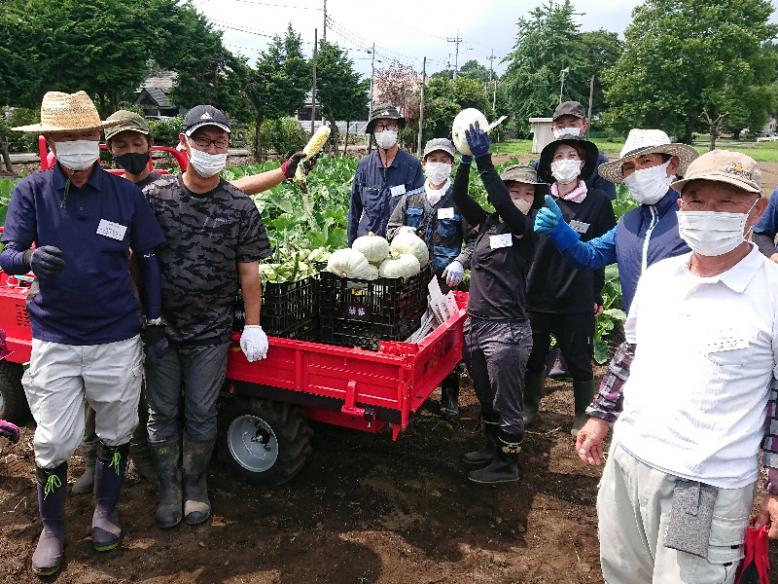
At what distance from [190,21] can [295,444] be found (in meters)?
33.5

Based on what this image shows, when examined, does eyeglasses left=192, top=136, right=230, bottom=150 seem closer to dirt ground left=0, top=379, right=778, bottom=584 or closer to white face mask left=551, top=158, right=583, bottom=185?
dirt ground left=0, top=379, right=778, bottom=584

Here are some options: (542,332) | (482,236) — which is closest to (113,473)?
(482,236)

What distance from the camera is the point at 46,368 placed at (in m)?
3.22

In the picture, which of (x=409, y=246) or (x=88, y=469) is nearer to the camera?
(x=88, y=469)

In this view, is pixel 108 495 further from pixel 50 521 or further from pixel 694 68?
pixel 694 68

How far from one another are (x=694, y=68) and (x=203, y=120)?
4605cm

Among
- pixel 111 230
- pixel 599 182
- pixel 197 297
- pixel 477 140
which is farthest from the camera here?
pixel 599 182

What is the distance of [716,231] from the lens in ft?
6.82

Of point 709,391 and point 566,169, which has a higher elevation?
point 566,169

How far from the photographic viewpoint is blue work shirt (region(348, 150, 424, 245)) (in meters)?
5.74

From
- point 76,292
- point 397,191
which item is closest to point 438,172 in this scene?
A: point 397,191

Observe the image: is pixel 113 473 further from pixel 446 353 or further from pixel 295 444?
pixel 446 353

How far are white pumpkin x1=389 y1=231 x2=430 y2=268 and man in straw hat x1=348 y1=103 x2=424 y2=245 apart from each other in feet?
4.45

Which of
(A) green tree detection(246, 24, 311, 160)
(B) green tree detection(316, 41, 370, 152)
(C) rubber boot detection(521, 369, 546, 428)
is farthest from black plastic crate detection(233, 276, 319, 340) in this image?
(B) green tree detection(316, 41, 370, 152)
